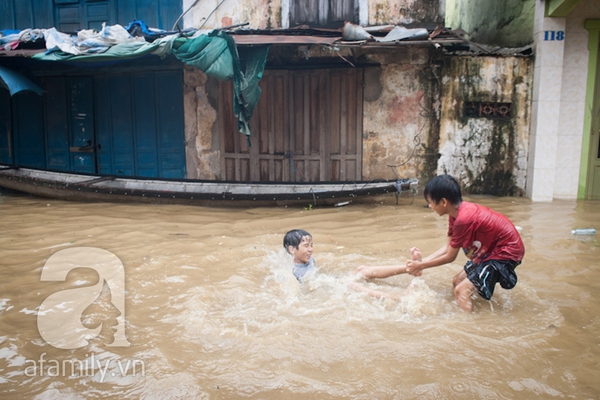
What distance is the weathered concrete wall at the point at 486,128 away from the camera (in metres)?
8.59

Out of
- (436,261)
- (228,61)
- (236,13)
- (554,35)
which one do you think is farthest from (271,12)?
(436,261)

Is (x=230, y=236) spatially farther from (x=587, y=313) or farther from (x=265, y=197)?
(x=587, y=313)

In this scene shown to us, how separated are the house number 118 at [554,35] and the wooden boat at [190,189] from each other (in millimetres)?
3370

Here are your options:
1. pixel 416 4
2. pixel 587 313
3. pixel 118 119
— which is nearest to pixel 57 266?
pixel 587 313

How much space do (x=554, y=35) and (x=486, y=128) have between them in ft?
5.96

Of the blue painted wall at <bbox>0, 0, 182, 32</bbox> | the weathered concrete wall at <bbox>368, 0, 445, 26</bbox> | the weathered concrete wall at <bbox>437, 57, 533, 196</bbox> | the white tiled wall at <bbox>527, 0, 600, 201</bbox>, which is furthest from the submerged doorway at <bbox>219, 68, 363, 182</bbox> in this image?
the white tiled wall at <bbox>527, 0, 600, 201</bbox>

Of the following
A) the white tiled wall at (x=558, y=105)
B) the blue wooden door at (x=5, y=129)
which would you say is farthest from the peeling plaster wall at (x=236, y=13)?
the white tiled wall at (x=558, y=105)

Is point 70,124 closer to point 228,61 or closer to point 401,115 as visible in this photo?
point 228,61

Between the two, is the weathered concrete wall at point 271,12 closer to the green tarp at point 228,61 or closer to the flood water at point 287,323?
the green tarp at point 228,61

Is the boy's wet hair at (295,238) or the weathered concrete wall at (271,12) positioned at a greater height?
the weathered concrete wall at (271,12)

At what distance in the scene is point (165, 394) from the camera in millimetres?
2875

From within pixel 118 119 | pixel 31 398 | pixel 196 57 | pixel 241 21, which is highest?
pixel 241 21

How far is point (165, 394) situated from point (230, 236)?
3.61 meters

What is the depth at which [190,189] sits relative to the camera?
28.0 ft
